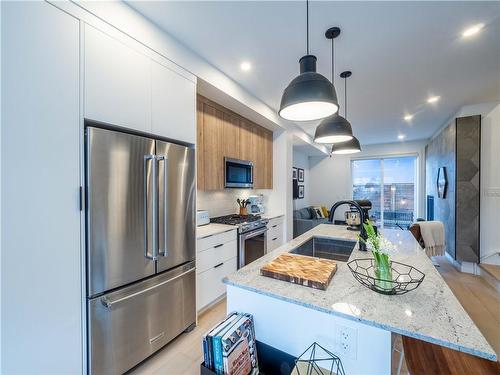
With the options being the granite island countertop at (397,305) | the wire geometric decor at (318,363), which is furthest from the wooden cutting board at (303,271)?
the wire geometric decor at (318,363)

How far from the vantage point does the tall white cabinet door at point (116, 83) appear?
1483 millimetres

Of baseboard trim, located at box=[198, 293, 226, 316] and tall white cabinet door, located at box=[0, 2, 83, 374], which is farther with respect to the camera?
baseboard trim, located at box=[198, 293, 226, 316]

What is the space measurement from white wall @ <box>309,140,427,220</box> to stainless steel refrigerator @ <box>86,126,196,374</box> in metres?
6.15

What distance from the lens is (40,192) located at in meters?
1.25

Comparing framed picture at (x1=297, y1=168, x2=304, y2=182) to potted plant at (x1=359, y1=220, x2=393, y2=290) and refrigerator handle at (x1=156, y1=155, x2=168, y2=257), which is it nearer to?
refrigerator handle at (x1=156, y1=155, x2=168, y2=257)

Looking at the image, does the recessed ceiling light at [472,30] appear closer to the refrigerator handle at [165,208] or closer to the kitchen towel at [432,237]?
the kitchen towel at [432,237]

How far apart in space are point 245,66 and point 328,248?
214cm

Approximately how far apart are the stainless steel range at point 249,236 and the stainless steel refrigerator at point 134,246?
94cm

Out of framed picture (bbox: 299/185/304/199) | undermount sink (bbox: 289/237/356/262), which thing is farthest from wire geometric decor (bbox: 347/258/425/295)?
framed picture (bbox: 299/185/304/199)

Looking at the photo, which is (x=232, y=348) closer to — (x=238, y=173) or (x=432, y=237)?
(x=238, y=173)

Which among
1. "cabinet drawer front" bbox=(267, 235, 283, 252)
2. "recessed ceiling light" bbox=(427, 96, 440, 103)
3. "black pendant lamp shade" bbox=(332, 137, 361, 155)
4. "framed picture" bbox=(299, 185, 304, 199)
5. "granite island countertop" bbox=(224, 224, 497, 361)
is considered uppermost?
"recessed ceiling light" bbox=(427, 96, 440, 103)

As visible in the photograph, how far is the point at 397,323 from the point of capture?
81cm

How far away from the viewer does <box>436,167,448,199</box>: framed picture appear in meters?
4.16

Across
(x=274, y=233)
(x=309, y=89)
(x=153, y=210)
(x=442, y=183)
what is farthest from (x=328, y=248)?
(x=442, y=183)
